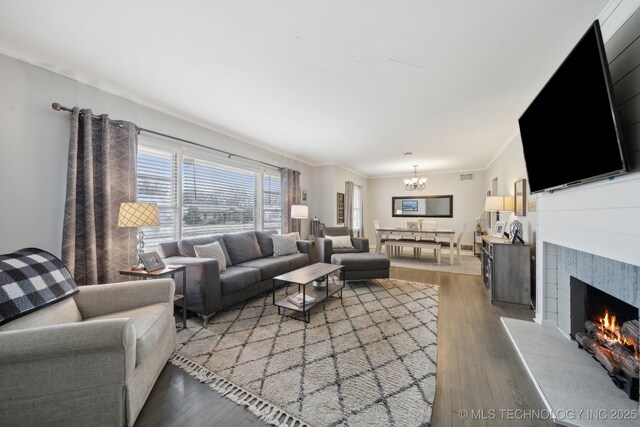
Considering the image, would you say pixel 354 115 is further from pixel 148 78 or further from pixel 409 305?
pixel 409 305

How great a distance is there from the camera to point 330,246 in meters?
4.44

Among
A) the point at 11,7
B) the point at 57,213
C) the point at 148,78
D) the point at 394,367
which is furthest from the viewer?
the point at 148,78

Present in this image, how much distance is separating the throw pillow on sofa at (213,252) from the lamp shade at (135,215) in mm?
723

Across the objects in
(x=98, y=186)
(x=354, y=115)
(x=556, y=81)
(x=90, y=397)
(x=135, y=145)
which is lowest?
→ (x=90, y=397)

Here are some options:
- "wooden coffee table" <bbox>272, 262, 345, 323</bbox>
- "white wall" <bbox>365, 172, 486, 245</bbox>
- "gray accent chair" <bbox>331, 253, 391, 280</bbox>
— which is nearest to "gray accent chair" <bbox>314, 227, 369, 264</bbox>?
"gray accent chair" <bbox>331, 253, 391, 280</bbox>

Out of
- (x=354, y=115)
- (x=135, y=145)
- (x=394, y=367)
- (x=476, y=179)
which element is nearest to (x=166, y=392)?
(x=394, y=367)

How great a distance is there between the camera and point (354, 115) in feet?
10.6

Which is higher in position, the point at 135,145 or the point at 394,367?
the point at 135,145

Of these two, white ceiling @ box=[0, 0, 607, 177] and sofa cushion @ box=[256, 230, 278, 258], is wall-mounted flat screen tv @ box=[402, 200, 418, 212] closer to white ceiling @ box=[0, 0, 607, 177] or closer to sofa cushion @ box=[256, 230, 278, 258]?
white ceiling @ box=[0, 0, 607, 177]

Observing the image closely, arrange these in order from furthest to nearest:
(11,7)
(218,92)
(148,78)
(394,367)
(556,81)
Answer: (218,92)
(148,78)
(394,367)
(556,81)
(11,7)

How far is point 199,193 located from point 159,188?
0.56 m

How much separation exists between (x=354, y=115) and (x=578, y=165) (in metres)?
2.28

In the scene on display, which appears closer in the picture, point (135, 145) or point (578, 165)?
point (578, 165)

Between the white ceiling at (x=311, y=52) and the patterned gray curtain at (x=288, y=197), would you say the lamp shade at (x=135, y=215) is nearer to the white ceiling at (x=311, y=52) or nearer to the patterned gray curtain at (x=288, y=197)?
the white ceiling at (x=311, y=52)
